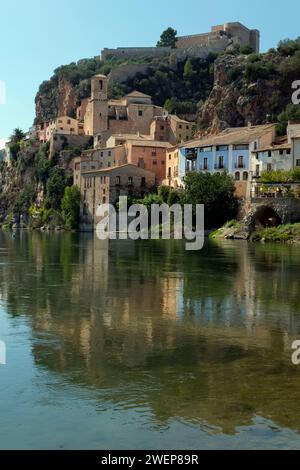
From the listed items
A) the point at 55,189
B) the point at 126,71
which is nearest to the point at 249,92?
the point at 55,189

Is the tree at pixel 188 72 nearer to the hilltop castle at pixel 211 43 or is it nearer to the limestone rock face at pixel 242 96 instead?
the hilltop castle at pixel 211 43

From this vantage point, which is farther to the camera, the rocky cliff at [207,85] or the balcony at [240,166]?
the rocky cliff at [207,85]

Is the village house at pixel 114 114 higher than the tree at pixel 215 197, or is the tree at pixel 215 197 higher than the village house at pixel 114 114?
the village house at pixel 114 114

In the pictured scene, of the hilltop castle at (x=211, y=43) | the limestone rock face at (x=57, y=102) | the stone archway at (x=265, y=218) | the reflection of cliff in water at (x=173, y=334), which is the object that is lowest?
the reflection of cliff in water at (x=173, y=334)

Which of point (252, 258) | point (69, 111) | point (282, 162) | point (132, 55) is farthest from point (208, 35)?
point (252, 258)

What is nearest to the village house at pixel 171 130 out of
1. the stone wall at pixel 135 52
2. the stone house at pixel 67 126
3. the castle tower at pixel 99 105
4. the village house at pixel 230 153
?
the castle tower at pixel 99 105

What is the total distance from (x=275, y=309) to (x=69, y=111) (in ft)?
425

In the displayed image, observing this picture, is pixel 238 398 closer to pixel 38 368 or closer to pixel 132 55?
pixel 38 368

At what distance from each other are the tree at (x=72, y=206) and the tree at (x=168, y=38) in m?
72.3

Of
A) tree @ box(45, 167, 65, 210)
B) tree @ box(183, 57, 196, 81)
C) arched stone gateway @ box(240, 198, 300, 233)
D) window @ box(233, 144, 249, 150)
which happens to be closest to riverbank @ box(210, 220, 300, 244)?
arched stone gateway @ box(240, 198, 300, 233)

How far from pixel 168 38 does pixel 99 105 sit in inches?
2109

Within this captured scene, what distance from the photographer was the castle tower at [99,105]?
403ft

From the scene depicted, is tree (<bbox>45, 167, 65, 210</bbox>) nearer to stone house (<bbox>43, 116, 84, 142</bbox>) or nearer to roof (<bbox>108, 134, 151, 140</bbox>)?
stone house (<bbox>43, 116, 84, 142</bbox>)

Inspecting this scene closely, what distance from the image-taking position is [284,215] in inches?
2734
